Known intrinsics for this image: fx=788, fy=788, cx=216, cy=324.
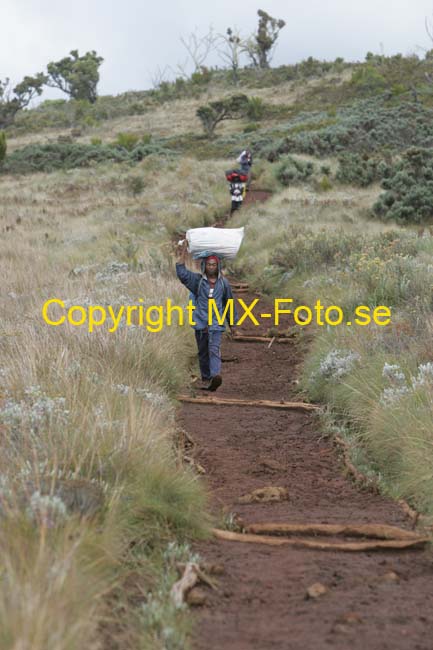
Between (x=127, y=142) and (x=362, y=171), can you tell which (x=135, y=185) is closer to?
(x=362, y=171)

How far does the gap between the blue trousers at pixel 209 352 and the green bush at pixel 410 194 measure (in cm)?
1090

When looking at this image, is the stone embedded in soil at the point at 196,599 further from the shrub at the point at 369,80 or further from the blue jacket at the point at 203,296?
the shrub at the point at 369,80

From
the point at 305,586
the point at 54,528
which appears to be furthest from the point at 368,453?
the point at 54,528

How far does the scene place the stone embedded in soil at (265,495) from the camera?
16.5 feet

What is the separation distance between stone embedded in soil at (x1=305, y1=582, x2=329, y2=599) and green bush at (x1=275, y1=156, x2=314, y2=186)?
78.7 ft

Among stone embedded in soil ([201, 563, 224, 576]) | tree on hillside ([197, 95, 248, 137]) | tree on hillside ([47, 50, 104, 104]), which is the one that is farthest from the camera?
tree on hillside ([47, 50, 104, 104])

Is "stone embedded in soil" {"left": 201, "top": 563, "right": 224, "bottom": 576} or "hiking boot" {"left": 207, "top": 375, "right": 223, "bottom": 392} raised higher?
"stone embedded in soil" {"left": 201, "top": 563, "right": 224, "bottom": 576}

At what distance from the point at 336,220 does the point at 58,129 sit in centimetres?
4892

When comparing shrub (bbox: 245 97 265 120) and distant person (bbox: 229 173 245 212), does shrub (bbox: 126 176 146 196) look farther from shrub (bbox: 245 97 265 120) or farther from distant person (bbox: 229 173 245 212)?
shrub (bbox: 245 97 265 120)

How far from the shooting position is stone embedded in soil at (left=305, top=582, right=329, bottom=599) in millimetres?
3354

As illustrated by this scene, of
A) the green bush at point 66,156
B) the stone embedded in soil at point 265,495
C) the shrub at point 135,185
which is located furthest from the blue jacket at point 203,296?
the green bush at point 66,156

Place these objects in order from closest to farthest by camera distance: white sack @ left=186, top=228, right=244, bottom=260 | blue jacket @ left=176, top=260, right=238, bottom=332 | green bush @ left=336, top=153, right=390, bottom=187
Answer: blue jacket @ left=176, top=260, right=238, bottom=332 → white sack @ left=186, top=228, right=244, bottom=260 → green bush @ left=336, top=153, right=390, bottom=187

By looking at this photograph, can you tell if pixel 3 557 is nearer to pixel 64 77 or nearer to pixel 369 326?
pixel 369 326

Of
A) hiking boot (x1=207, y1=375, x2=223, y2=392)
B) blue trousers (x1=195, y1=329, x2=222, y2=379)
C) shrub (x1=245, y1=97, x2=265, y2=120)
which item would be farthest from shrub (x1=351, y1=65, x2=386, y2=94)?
hiking boot (x1=207, y1=375, x2=223, y2=392)
